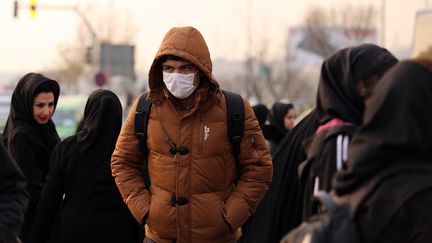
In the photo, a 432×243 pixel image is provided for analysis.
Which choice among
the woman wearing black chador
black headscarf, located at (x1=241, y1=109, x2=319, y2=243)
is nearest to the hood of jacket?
black headscarf, located at (x1=241, y1=109, x2=319, y2=243)

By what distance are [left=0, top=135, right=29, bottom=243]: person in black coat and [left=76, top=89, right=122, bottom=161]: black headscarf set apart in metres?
1.91

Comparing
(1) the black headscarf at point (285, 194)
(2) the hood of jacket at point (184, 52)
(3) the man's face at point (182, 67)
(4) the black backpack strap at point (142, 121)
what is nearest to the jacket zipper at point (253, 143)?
(1) the black headscarf at point (285, 194)

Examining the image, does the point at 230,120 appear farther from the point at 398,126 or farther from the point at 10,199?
the point at 398,126

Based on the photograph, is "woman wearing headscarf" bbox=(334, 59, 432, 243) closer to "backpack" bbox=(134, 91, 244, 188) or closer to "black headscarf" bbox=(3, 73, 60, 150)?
"backpack" bbox=(134, 91, 244, 188)

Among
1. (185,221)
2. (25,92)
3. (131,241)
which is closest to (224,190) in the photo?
(185,221)

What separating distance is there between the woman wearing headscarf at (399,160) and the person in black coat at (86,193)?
3.16m

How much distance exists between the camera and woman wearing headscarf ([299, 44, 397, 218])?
11.4 feet

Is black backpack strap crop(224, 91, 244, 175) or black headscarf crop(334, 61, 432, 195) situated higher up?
black headscarf crop(334, 61, 432, 195)

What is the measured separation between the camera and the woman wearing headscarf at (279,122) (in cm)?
869

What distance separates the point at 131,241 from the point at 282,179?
136cm

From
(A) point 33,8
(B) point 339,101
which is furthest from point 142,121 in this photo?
(A) point 33,8

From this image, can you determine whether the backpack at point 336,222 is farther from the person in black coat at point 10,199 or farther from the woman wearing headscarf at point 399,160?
the person in black coat at point 10,199

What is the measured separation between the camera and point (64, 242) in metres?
5.77

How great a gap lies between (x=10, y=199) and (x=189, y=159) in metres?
1.25
